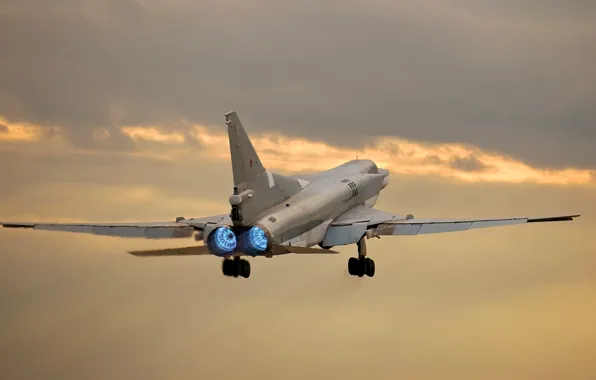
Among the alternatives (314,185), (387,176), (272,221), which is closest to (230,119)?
(272,221)

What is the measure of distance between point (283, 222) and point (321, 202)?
264 inches

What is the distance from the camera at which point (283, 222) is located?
71750mm

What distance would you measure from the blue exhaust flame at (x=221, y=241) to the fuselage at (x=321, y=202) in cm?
136

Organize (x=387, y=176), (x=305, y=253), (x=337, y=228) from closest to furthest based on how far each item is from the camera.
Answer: (x=305, y=253) → (x=337, y=228) → (x=387, y=176)

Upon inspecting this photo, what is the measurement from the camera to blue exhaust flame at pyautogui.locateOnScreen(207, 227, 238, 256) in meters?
69.4

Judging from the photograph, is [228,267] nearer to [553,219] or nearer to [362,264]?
[362,264]

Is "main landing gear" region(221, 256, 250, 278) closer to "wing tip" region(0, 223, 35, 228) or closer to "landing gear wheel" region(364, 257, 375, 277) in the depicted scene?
"wing tip" region(0, 223, 35, 228)

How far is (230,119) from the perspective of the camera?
69250mm

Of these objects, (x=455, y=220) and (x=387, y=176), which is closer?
(x=455, y=220)

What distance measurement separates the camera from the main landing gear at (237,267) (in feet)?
237

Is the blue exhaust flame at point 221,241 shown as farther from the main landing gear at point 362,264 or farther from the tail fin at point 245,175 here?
the main landing gear at point 362,264

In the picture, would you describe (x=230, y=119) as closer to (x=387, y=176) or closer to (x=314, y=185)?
(x=314, y=185)

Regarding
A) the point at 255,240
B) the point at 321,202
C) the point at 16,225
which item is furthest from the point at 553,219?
the point at 16,225

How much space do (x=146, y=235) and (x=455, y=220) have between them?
618 inches
